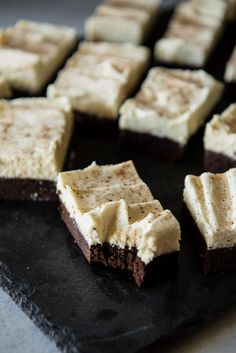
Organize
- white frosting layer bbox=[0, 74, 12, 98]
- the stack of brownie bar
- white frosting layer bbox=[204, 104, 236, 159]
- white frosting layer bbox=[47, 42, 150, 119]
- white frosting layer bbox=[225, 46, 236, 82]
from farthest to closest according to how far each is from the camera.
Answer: white frosting layer bbox=[225, 46, 236, 82] < white frosting layer bbox=[0, 74, 12, 98] < white frosting layer bbox=[47, 42, 150, 119] < white frosting layer bbox=[204, 104, 236, 159] < the stack of brownie bar

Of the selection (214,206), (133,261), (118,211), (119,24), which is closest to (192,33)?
(119,24)

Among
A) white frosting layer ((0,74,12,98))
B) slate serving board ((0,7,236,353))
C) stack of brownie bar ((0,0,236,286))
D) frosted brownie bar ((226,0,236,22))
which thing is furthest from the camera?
frosted brownie bar ((226,0,236,22))

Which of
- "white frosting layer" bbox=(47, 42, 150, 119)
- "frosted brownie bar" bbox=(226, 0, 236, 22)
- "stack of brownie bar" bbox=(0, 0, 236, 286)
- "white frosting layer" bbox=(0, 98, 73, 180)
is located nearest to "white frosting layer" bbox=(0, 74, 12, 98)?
"stack of brownie bar" bbox=(0, 0, 236, 286)

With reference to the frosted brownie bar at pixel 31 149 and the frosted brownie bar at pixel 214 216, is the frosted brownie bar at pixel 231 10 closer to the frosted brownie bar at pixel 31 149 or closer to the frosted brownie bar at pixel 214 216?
the frosted brownie bar at pixel 31 149

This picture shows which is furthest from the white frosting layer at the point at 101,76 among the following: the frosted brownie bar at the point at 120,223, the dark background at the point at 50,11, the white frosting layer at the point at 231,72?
the dark background at the point at 50,11

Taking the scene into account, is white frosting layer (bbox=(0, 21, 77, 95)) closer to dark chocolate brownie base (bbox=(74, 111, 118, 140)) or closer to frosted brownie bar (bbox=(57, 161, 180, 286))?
dark chocolate brownie base (bbox=(74, 111, 118, 140))

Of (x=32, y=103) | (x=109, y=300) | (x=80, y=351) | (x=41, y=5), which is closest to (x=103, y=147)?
(x=32, y=103)
